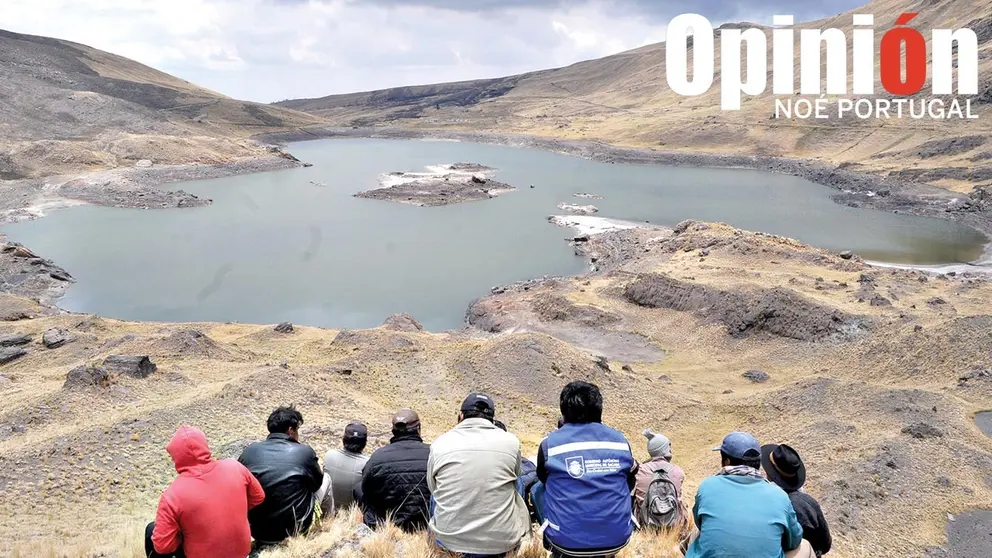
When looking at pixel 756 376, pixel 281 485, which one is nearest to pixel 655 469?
pixel 281 485

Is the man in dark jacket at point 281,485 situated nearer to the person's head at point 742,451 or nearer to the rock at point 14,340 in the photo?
the person's head at point 742,451

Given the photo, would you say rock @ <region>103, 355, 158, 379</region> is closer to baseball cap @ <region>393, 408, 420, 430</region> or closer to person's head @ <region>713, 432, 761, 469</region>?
baseball cap @ <region>393, 408, 420, 430</region>

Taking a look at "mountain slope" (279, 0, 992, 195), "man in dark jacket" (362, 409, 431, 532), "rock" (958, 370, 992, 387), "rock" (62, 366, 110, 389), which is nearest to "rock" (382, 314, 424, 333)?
"rock" (62, 366, 110, 389)

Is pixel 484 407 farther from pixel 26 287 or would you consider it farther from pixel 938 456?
pixel 26 287

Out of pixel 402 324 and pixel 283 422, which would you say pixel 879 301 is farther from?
pixel 283 422

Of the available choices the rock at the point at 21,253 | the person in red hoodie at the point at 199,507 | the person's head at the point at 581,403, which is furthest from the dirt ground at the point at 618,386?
the rock at the point at 21,253

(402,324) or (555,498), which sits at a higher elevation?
(555,498)
